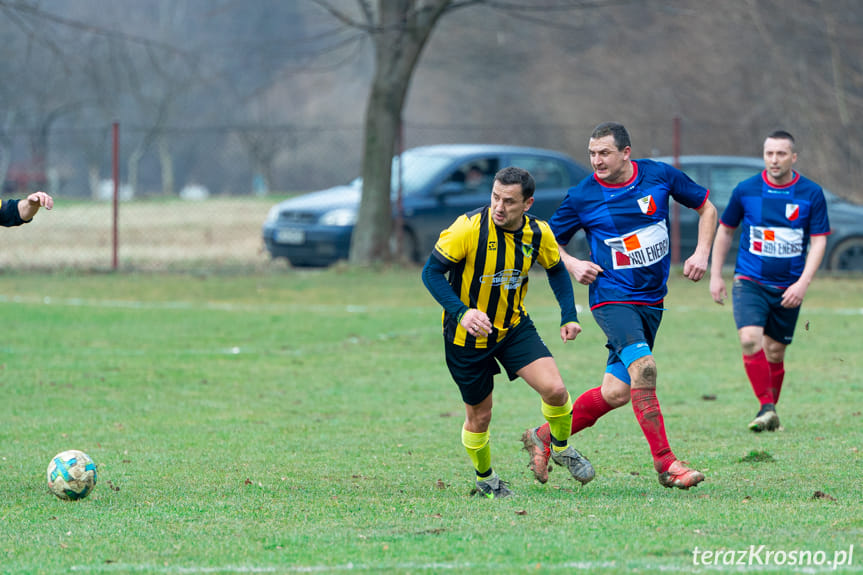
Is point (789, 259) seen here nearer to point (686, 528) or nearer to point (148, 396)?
point (686, 528)

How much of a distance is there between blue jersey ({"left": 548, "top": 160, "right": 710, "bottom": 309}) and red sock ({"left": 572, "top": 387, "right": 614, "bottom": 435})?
0.53m

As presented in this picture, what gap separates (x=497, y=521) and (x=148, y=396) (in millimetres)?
5029

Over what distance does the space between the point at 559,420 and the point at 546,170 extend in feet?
41.1

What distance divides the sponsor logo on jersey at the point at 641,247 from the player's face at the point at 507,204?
2.77 ft

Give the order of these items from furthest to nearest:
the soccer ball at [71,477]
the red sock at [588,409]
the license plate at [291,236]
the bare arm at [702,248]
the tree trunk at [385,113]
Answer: the tree trunk at [385,113], the license plate at [291,236], the red sock at [588,409], the bare arm at [702,248], the soccer ball at [71,477]

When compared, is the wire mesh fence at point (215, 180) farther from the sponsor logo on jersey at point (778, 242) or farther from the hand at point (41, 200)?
the hand at point (41, 200)

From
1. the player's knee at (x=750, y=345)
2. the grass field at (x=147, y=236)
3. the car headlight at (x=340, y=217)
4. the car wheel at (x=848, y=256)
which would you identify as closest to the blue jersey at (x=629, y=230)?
the player's knee at (x=750, y=345)

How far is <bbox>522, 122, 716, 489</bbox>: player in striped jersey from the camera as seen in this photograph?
6305 millimetres

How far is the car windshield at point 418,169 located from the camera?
18297 mm

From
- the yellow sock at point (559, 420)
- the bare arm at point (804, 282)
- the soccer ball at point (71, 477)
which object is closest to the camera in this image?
the soccer ball at point (71, 477)

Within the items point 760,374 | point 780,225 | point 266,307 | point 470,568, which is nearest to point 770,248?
point 780,225

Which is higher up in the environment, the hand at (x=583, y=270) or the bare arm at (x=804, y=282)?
the hand at (x=583, y=270)

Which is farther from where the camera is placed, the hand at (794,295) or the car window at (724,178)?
the car window at (724,178)

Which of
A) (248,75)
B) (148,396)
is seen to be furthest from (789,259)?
(248,75)
